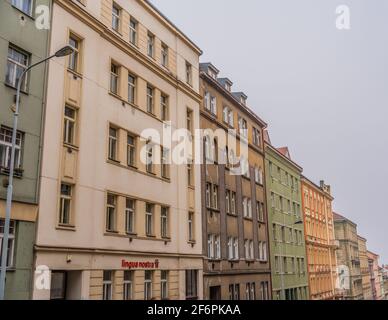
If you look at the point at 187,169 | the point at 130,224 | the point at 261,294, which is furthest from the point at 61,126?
the point at 261,294

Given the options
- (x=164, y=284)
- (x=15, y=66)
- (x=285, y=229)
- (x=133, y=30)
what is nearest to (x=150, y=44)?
(x=133, y=30)

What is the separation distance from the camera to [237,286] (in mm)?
37438

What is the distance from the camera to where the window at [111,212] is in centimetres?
2367

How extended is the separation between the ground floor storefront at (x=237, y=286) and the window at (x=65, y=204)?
13940mm

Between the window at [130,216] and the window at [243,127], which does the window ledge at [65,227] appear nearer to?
the window at [130,216]

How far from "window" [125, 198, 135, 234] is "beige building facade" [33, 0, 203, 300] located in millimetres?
57

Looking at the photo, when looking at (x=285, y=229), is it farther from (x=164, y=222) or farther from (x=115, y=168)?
(x=115, y=168)

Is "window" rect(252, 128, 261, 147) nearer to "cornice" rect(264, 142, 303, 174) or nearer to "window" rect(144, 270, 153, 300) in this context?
"cornice" rect(264, 142, 303, 174)

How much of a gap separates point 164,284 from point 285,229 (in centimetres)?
2838

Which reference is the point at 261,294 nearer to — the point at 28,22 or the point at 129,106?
the point at 129,106

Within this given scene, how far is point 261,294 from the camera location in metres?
42.3

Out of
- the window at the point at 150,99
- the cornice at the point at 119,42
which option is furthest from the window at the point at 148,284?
the cornice at the point at 119,42

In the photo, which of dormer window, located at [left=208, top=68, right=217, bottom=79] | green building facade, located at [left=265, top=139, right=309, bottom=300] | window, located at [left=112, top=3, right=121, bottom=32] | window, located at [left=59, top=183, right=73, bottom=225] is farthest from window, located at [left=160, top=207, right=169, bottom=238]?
green building facade, located at [left=265, top=139, right=309, bottom=300]

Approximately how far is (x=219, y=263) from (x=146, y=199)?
10.8 meters
